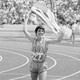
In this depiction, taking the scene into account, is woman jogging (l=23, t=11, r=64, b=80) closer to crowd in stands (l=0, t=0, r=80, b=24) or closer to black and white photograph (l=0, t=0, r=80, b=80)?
black and white photograph (l=0, t=0, r=80, b=80)

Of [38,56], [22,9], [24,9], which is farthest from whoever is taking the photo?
[24,9]

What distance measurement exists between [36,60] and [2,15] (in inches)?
1771

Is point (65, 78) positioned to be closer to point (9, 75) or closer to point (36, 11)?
point (9, 75)

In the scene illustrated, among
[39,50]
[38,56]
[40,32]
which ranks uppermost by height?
[40,32]

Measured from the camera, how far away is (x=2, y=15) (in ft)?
171

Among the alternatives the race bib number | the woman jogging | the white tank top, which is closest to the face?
the woman jogging

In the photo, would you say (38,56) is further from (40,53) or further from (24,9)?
(24,9)

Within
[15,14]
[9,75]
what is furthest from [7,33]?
[9,75]

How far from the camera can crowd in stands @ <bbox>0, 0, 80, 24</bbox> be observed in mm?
45019

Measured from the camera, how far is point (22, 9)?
170 feet

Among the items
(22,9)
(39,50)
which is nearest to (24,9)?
(22,9)

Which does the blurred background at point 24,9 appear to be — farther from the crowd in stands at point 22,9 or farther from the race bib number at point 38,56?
the race bib number at point 38,56

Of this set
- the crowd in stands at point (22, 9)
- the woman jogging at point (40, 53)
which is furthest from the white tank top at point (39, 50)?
the crowd in stands at point (22, 9)

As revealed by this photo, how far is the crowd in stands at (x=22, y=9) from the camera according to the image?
45.0 m
